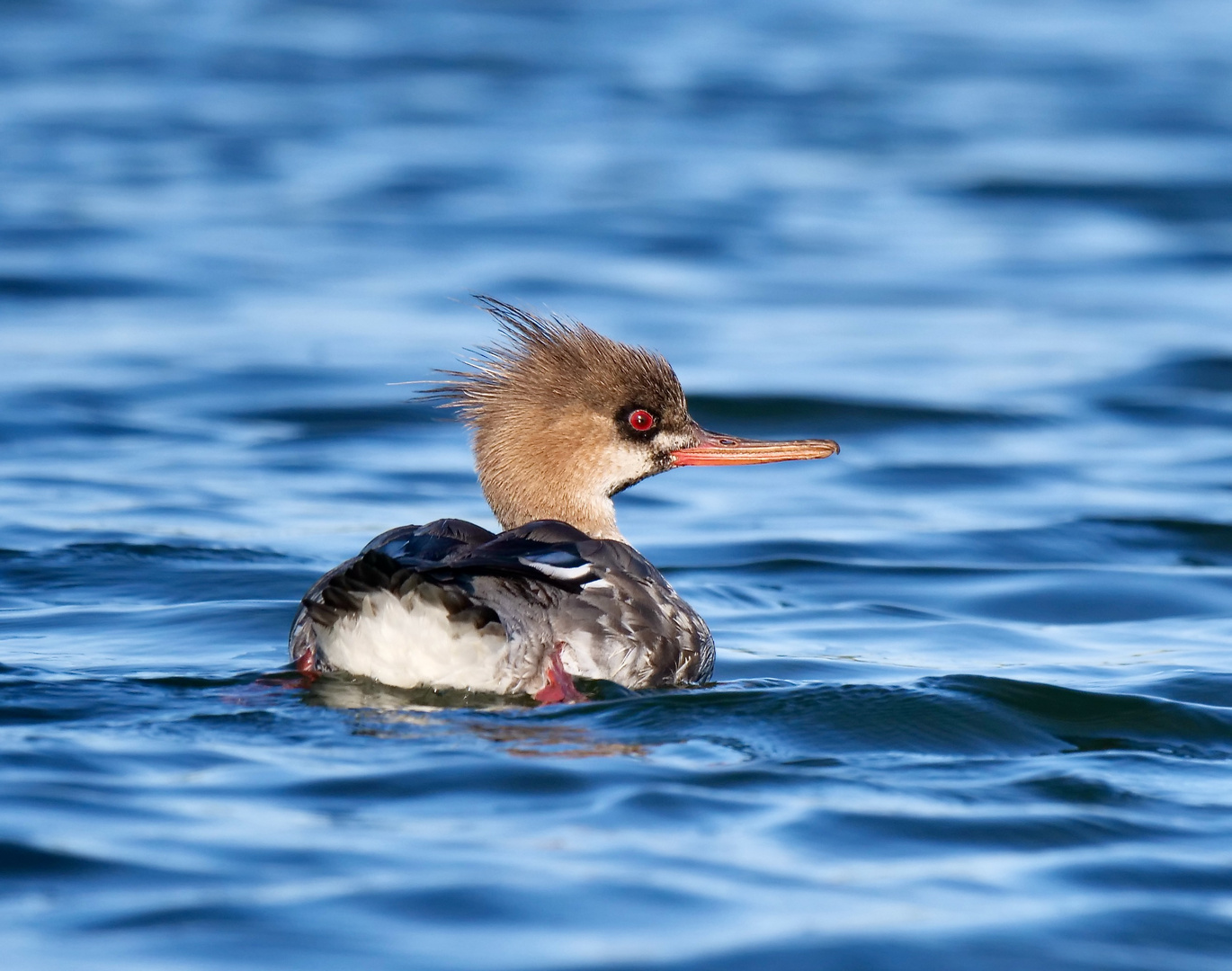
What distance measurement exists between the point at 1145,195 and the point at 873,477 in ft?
25.9

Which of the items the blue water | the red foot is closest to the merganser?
the red foot

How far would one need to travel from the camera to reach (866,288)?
14.3 metres

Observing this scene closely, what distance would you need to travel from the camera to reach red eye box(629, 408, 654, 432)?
21.9 feet

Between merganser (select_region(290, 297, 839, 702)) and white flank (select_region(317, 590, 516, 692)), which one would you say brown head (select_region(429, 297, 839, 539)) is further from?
white flank (select_region(317, 590, 516, 692))

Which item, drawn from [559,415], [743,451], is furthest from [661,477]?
[559,415]

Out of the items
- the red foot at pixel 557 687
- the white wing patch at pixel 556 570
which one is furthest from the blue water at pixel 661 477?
the white wing patch at pixel 556 570

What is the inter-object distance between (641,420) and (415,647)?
1676 millimetres

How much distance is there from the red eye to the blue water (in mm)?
952

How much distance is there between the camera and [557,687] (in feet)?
18.3

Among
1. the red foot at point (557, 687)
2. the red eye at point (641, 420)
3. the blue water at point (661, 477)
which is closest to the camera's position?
the blue water at point (661, 477)

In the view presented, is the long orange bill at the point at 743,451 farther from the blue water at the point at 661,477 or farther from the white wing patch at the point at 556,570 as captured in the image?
the white wing patch at the point at 556,570

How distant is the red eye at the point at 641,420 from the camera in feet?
21.9

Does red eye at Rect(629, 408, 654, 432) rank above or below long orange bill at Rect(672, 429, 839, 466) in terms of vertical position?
above

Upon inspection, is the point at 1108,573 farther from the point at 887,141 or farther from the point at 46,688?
the point at 887,141
